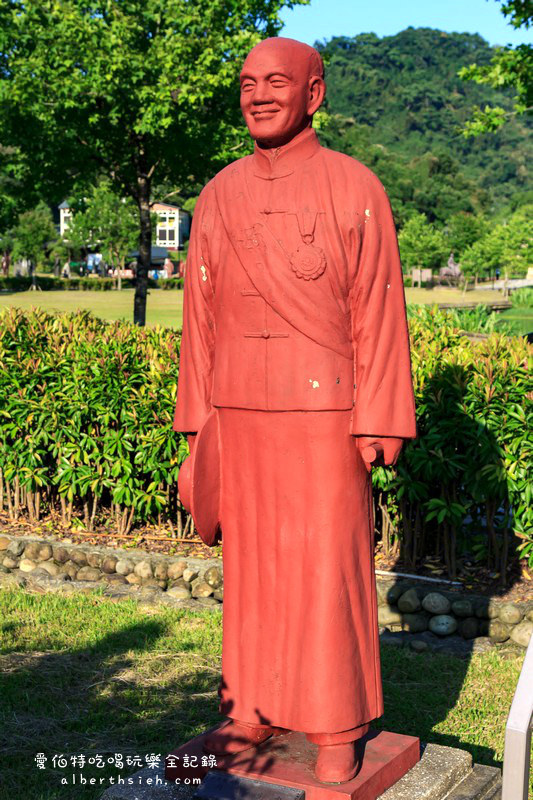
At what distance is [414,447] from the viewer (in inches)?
253

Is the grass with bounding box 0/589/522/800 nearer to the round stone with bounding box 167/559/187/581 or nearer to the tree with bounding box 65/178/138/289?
the round stone with bounding box 167/559/187/581

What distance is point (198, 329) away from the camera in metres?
3.60

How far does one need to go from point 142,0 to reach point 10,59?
250 centimetres

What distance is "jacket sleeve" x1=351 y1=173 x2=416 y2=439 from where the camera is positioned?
329 centimetres

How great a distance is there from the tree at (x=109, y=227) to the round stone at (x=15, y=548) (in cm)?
4711

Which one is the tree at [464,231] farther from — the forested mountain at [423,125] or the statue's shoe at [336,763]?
the statue's shoe at [336,763]

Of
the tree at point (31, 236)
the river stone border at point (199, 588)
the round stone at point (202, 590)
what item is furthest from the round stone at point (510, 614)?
the tree at point (31, 236)

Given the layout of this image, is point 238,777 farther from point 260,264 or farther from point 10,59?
point 10,59

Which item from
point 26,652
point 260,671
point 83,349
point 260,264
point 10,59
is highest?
point 10,59

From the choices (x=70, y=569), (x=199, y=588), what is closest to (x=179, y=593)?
(x=199, y=588)

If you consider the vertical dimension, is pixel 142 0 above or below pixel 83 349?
above

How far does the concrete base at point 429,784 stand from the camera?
3.44m

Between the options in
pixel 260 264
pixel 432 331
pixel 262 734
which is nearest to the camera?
pixel 260 264

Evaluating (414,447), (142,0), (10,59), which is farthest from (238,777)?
(142,0)
